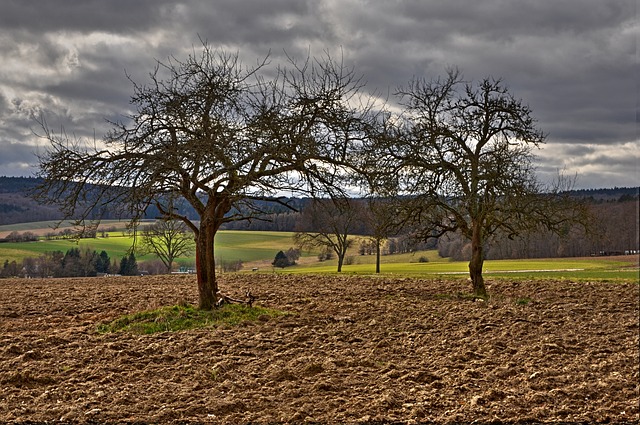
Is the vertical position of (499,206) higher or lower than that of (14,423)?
higher

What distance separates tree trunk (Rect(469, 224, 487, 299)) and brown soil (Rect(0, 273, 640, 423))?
10.2 ft

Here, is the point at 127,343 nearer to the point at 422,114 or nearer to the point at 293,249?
the point at 422,114

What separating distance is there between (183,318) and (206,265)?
5.62ft

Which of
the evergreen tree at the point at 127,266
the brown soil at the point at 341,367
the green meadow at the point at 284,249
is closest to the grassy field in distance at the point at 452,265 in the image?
the green meadow at the point at 284,249

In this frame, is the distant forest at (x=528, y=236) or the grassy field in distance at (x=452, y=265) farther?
the grassy field in distance at (x=452, y=265)

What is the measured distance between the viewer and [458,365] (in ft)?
36.2

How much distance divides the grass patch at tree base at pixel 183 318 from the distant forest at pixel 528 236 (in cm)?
247

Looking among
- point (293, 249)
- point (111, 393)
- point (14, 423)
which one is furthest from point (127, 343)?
point (293, 249)

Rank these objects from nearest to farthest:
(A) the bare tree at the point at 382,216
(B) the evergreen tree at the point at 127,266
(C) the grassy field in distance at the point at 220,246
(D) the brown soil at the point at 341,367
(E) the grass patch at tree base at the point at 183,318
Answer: (D) the brown soil at the point at 341,367, (E) the grass patch at tree base at the point at 183,318, (A) the bare tree at the point at 382,216, (B) the evergreen tree at the point at 127,266, (C) the grassy field in distance at the point at 220,246

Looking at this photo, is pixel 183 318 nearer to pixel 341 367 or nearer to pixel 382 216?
pixel 341 367

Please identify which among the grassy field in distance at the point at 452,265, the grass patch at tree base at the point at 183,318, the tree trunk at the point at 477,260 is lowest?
the grassy field in distance at the point at 452,265

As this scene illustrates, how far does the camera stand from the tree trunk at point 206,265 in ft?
55.7

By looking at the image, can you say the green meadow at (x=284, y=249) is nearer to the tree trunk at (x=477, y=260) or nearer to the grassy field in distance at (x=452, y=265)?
the grassy field in distance at (x=452, y=265)

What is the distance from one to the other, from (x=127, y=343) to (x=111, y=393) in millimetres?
3911
